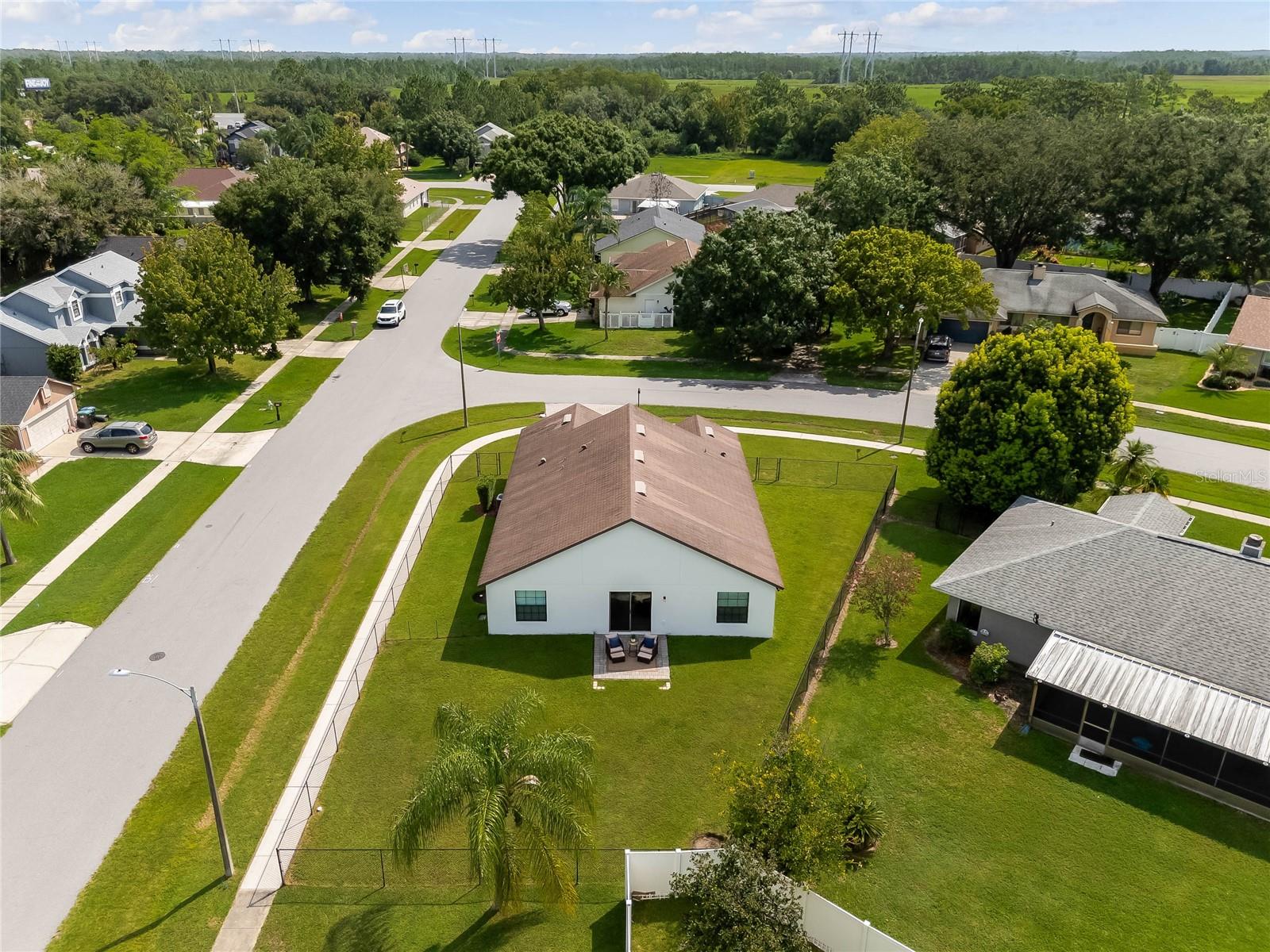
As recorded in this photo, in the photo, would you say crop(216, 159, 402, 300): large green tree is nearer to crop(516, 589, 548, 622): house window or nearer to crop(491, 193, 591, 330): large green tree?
crop(491, 193, 591, 330): large green tree

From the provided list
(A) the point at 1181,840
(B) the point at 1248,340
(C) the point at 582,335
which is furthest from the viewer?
(C) the point at 582,335

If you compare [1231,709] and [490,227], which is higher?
[490,227]

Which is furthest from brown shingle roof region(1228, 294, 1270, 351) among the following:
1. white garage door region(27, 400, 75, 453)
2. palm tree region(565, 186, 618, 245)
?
white garage door region(27, 400, 75, 453)

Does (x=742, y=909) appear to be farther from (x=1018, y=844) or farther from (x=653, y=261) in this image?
(x=653, y=261)

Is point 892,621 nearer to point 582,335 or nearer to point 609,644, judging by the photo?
point 609,644

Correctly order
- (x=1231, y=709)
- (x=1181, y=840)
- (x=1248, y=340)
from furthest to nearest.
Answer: (x=1248, y=340), (x=1231, y=709), (x=1181, y=840)

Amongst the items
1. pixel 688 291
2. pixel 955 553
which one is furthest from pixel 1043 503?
pixel 688 291
